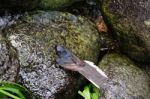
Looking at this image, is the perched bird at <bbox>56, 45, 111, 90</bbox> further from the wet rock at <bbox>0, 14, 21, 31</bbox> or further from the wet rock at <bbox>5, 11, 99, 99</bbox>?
the wet rock at <bbox>0, 14, 21, 31</bbox>

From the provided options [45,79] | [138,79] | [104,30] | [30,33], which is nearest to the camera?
[45,79]

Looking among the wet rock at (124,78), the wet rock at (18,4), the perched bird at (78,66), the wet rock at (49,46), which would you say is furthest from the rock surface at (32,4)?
the wet rock at (124,78)

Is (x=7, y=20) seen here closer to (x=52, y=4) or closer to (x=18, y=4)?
(x=18, y=4)

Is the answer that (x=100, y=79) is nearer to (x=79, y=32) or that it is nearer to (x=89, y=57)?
(x=89, y=57)

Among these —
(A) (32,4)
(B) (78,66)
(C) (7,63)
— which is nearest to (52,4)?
(A) (32,4)

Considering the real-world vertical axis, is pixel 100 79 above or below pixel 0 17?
below

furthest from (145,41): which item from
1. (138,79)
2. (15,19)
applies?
(15,19)

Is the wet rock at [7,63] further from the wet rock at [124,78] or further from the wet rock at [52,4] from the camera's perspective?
the wet rock at [124,78]
